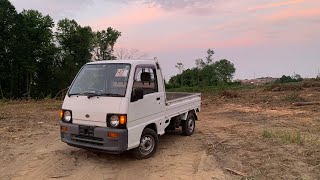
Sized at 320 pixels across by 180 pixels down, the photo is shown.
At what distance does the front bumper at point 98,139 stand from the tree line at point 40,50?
26898 millimetres

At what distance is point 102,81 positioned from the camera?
7.04 meters

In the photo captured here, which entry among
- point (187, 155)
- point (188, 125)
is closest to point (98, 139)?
point (187, 155)

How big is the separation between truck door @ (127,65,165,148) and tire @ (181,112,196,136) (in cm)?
164

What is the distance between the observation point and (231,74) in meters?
38.3

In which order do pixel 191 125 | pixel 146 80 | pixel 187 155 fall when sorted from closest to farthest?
pixel 146 80 → pixel 187 155 → pixel 191 125

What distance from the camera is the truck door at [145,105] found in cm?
663

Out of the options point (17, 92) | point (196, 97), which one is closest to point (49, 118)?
point (196, 97)

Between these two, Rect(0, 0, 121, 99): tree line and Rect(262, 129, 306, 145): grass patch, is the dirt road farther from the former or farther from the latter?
Rect(0, 0, 121, 99): tree line

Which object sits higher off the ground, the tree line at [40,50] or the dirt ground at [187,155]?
the tree line at [40,50]

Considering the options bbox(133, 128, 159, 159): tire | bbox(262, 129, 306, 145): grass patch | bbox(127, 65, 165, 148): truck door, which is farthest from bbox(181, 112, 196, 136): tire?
bbox(133, 128, 159, 159): tire

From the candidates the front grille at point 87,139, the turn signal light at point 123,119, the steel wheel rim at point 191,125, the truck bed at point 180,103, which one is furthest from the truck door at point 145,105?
the steel wheel rim at point 191,125

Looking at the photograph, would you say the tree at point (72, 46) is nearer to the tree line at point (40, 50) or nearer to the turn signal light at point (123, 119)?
the tree line at point (40, 50)

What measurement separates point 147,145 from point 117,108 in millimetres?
1278

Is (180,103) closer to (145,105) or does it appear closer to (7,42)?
(145,105)
